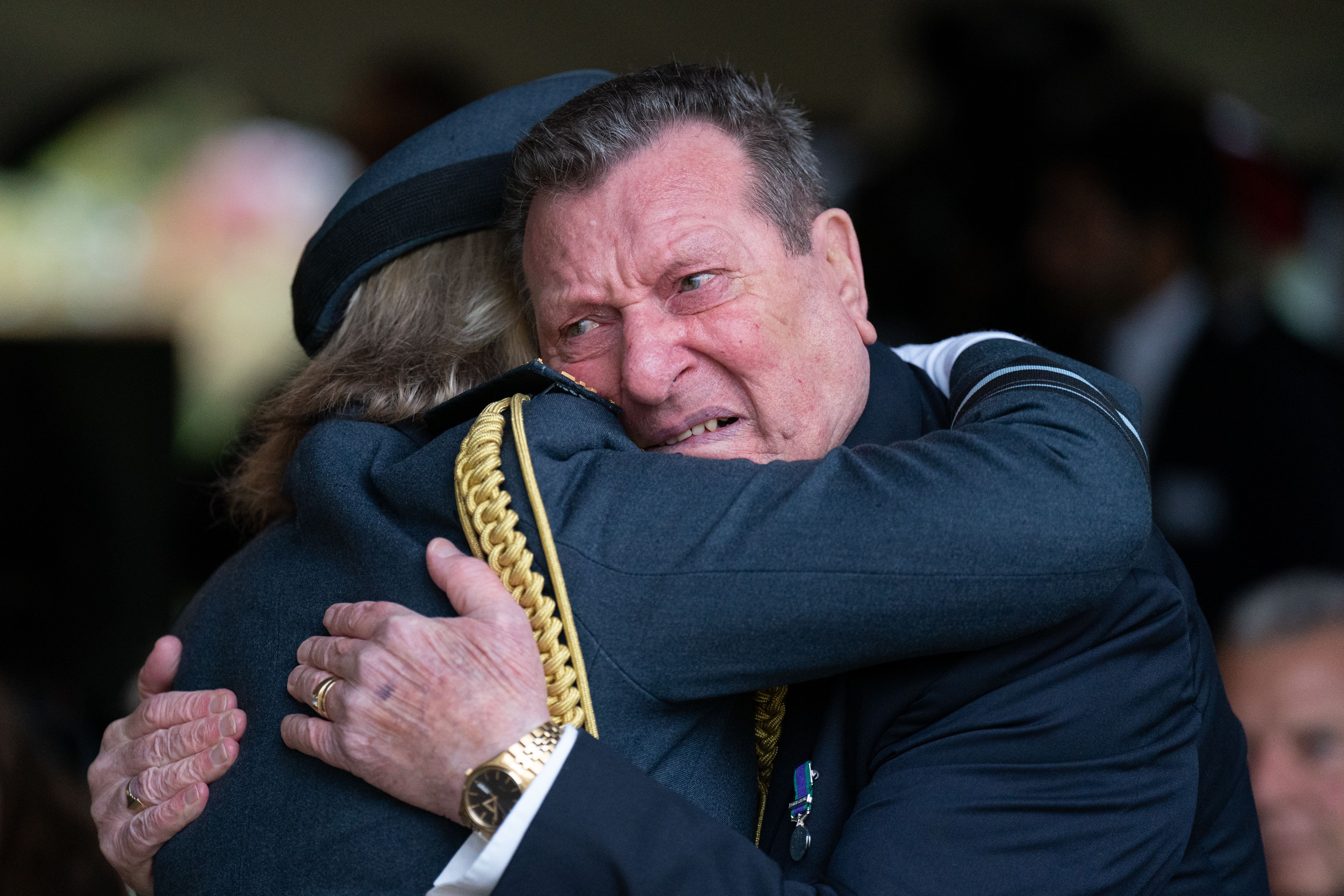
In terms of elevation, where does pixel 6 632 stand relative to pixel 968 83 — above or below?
below

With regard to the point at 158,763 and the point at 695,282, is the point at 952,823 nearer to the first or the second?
the point at 695,282

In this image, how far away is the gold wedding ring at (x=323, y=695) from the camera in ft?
4.85

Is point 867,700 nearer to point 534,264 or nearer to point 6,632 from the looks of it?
point 534,264

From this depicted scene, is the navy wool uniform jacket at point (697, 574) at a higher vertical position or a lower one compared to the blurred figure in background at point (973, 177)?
higher

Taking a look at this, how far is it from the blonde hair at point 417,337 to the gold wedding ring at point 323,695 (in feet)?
1.60

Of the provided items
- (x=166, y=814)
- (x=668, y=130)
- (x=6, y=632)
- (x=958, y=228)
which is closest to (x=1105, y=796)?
(x=668, y=130)

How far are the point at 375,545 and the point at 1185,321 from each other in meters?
3.72

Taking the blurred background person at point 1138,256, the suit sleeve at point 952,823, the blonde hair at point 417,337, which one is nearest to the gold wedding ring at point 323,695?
the suit sleeve at point 952,823

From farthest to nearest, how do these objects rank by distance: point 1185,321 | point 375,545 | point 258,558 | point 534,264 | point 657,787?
point 1185,321
point 534,264
point 258,558
point 375,545
point 657,787

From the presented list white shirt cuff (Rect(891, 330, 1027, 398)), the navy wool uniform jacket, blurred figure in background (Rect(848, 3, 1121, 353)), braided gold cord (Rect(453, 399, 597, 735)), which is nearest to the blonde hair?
the navy wool uniform jacket

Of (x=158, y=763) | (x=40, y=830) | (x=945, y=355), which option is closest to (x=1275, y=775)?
(x=945, y=355)

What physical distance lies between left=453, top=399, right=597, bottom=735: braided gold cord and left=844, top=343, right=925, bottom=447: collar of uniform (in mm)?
516

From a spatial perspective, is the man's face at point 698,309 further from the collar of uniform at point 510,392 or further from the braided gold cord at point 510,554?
the braided gold cord at point 510,554

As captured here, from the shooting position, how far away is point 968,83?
658 cm
